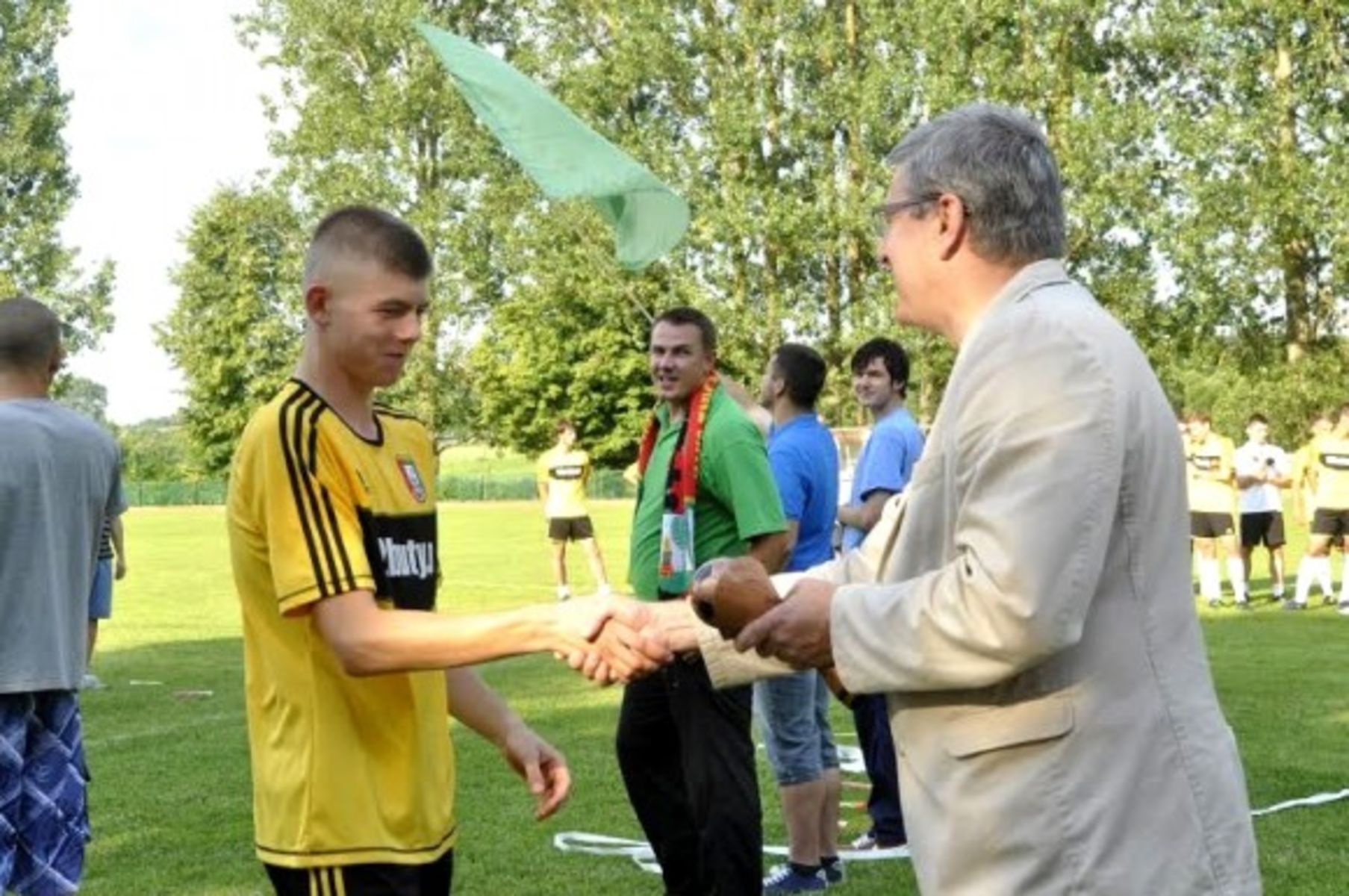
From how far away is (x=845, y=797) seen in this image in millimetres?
10188

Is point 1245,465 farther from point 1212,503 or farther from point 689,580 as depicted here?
point 689,580

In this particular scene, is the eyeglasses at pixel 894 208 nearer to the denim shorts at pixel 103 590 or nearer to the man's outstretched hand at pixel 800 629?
the man's outstretched hand at pixel 800 629

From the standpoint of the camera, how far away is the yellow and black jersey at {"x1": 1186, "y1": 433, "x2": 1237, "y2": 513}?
69.5 ft

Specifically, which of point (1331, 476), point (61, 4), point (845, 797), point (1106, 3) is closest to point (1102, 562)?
point (845, 797)

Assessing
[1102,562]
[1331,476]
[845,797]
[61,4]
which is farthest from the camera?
[61,4]

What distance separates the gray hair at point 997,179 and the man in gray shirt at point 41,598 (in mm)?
4023

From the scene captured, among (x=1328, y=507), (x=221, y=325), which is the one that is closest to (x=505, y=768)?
(x=1328, y=507)

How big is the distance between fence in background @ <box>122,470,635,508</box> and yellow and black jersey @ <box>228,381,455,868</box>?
59.1 metres

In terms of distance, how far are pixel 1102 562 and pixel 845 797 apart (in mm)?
7478

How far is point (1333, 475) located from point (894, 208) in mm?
18927

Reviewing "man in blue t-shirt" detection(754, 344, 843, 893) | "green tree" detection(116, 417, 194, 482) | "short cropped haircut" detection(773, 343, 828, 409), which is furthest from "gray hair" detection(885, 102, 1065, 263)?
"green tree" detection(116, 417, 194, 482)

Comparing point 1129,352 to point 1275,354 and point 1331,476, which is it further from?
point 1275,354

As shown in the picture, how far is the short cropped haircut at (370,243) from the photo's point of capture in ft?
12.8

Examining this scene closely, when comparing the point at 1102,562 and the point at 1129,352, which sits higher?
the point at 1129,352
